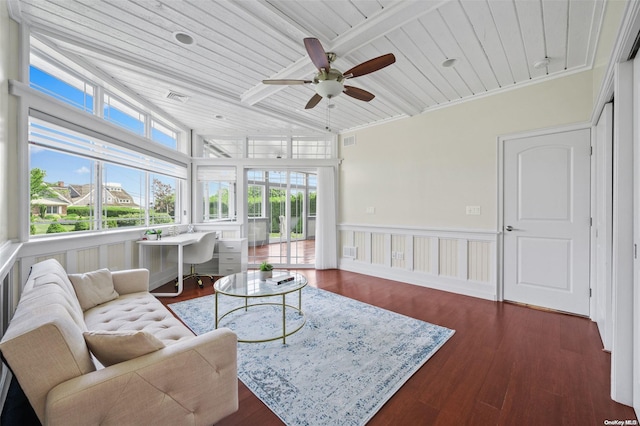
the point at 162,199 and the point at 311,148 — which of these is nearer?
the point at 162,199

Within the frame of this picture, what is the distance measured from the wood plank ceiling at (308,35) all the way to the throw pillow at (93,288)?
85.6 inches

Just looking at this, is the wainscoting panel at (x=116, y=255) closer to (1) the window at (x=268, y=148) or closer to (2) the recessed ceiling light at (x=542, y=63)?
(1) the window at (x=268, y=148)

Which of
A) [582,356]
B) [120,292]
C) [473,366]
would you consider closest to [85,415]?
[120,292]

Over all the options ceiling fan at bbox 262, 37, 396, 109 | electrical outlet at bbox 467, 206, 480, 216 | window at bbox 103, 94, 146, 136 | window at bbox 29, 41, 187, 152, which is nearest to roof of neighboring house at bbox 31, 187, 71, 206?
window at bbox 29, 41, 187, 152

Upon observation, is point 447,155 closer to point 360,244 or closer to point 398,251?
point 398,251

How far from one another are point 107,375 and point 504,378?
8.00 feet

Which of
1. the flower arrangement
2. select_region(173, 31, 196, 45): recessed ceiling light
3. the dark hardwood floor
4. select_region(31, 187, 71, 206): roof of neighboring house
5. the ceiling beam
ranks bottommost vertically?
the dark hardwood floor

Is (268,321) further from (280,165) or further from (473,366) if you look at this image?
(280,165)

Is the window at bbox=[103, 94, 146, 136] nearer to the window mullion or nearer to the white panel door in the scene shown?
the window mullion

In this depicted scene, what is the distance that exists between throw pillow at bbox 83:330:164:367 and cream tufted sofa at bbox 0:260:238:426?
1cm

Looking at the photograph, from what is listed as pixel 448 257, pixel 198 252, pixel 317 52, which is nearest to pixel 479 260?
pixel 448 257

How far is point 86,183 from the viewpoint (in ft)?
10.4

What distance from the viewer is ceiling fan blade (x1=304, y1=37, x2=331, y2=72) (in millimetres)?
1943

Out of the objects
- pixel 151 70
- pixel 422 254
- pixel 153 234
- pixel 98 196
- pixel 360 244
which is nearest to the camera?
pixel 151 70
